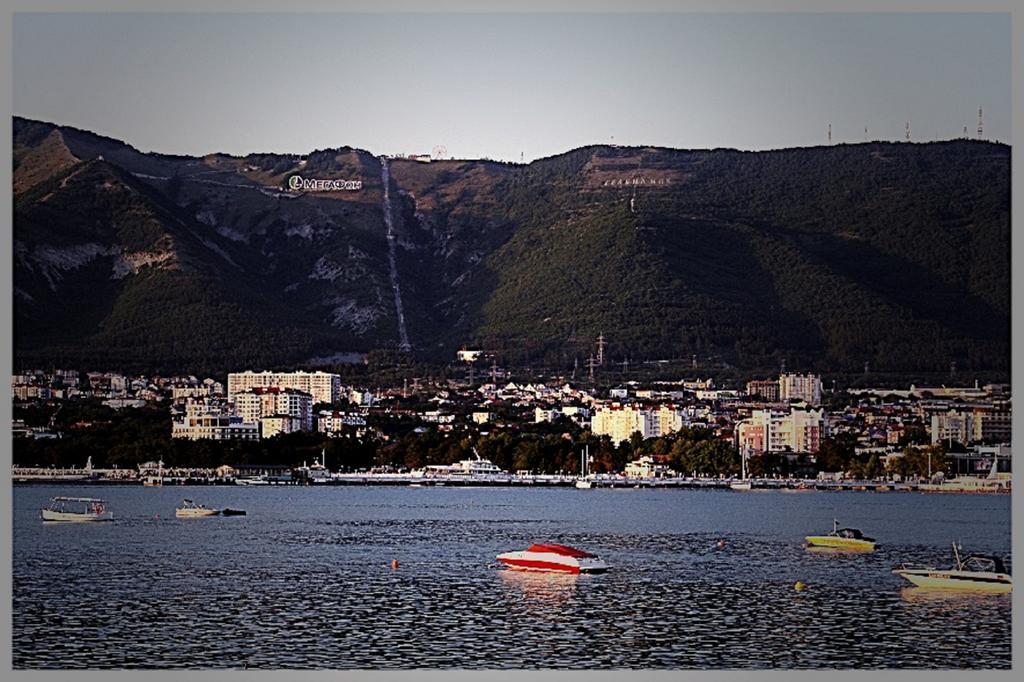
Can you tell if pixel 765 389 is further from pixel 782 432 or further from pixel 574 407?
pixel 574 407

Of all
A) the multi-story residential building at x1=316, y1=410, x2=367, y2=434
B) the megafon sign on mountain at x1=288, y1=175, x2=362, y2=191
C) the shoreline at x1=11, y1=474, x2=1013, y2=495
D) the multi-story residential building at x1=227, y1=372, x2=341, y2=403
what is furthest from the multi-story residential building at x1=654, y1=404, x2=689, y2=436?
the megafon sign on mountain at x1=288, y1=175, x2=362, y2=191

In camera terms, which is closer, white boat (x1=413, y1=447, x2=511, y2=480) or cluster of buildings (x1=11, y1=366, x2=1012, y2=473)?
cluster of buildings (x1=11, y1=366, x2=1012, y2=473)

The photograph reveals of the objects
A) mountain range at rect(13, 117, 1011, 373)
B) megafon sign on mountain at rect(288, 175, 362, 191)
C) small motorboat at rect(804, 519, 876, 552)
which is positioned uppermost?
megafon sign on mountain at rect(288, 175, 362, 191)

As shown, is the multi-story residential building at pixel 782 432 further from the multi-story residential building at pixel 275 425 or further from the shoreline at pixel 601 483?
the multi-story residential building at pixel 275 425

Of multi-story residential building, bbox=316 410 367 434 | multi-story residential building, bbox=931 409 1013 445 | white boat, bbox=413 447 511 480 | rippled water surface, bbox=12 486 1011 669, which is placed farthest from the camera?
multi-story residential building, bbox=316 410 367 434

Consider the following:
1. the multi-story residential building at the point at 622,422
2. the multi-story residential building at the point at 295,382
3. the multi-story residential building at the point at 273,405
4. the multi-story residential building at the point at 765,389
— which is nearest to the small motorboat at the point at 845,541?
the multi-story residential building at the point at 622,422

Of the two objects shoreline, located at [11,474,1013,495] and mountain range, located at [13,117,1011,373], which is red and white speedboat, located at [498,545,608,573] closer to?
shoreline, located at [11,474,1013,495]

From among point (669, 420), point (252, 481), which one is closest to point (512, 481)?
point (252, 481)

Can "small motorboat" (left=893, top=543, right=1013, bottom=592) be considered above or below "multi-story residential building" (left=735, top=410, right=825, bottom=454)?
below
